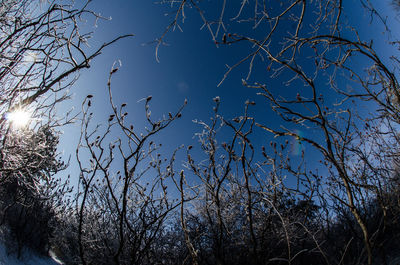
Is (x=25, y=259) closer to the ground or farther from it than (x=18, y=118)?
closer to the ground

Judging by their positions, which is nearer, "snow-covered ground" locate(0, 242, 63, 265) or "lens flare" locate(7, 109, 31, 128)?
"lens flare" locate(7, 109, 31, 128)

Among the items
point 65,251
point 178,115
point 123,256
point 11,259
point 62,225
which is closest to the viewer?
point 178,115

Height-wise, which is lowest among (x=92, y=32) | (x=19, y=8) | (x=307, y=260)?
(x=307, y=260)

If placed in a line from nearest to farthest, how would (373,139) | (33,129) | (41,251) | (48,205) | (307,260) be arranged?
(33,129) < (373,139) < (307,260) < (41,251) < (48,205)

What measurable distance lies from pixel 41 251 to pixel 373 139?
14.2m

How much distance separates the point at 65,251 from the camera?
14.9 metres

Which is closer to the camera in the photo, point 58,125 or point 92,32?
point 92,32

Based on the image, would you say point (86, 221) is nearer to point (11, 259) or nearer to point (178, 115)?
point (11, 259)

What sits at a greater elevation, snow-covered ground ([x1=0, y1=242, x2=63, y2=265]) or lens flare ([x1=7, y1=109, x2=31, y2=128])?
lens flare ([x1=7, y1=109, x2=31, y2=128])

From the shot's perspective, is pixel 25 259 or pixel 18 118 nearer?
pixel 18 118

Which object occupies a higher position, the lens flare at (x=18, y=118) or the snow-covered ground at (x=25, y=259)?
the lens flare at (x=18, y=118)

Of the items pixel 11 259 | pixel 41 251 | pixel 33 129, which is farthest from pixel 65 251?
pixel 33 129

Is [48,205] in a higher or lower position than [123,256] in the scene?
higher

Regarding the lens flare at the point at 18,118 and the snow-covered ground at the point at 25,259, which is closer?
the lens flare at the point at 18,118
